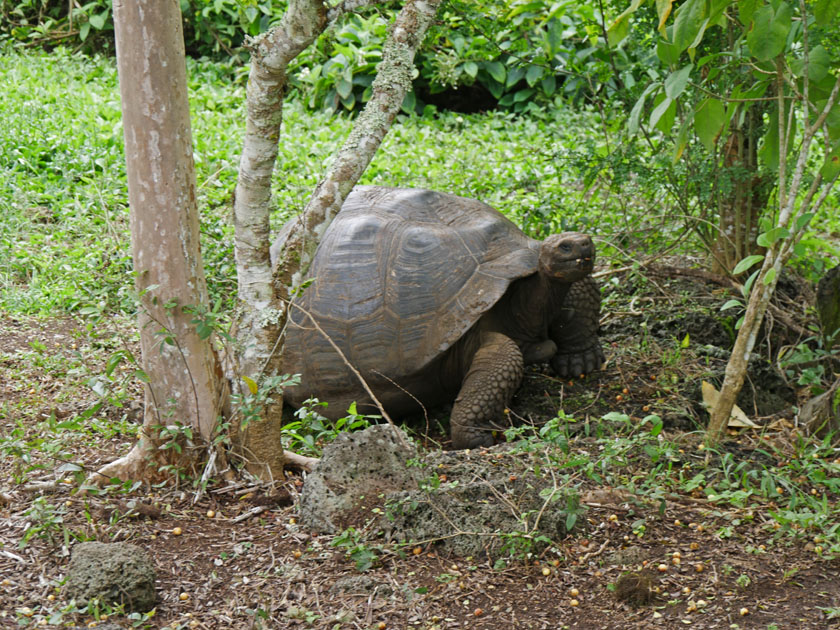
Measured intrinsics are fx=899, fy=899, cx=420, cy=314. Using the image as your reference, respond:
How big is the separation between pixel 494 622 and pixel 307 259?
1.39 m

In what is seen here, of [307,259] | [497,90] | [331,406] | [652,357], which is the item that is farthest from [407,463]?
[497,90]

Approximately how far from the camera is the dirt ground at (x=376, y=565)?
2.50 meters

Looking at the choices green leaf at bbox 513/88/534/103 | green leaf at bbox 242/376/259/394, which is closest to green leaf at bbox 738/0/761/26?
green leaf at bbox 242/376/259/394

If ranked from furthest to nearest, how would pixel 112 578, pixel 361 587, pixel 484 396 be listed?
pixel 484 396 < pixel 361 587 < pixel 112 578

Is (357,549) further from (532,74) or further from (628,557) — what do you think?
(532,74)

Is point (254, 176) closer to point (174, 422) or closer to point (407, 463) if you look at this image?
point (174, 422)

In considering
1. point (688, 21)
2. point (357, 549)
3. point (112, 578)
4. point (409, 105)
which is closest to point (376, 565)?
point (357, 549)

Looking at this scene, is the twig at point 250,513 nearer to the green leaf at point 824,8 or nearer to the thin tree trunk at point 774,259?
the thin tree trunk at point 774,259

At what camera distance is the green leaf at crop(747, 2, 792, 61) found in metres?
2.79

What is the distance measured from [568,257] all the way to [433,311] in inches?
27.4

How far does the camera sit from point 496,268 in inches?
172

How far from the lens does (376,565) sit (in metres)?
2.75

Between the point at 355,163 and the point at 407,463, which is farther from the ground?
the point at 355,163

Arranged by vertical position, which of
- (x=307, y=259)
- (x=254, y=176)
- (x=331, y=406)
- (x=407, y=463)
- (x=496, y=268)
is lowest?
(x=331, y=406)
